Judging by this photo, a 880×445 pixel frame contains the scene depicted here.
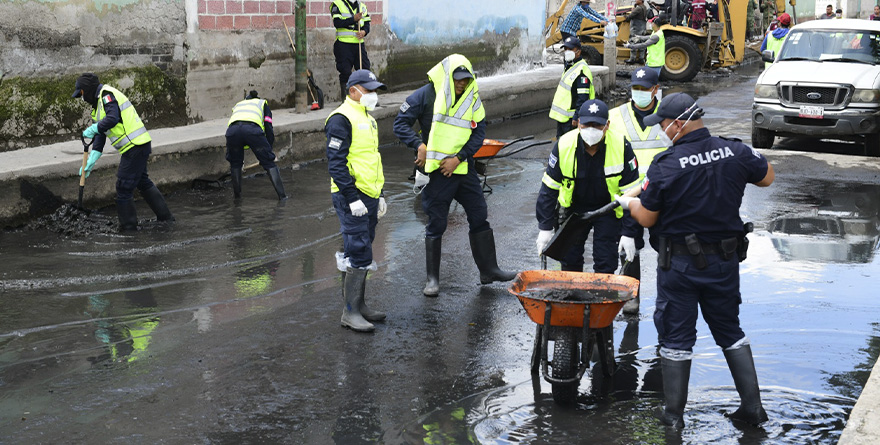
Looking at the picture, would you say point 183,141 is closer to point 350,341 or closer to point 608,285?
point 350,341

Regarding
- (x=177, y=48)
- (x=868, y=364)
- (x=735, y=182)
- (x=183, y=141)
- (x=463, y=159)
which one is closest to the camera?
(x=735, y=182)

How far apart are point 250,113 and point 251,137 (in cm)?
29

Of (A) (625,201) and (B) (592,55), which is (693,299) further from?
(B) (592,55)

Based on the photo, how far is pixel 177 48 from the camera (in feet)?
46.4

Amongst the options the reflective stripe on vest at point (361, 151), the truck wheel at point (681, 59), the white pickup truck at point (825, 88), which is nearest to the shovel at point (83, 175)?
the reflective stripe on vest at point (361, 151)

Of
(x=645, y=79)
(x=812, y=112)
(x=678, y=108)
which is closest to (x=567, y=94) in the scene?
(x=645, y=79)

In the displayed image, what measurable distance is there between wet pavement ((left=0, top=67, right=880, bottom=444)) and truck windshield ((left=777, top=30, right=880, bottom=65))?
15.7 ft

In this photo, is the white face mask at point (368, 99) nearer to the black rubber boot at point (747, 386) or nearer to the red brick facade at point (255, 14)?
the black rubber boot at point (747, 386)

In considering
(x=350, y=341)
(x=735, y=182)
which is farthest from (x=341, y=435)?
(x=735, y=182)

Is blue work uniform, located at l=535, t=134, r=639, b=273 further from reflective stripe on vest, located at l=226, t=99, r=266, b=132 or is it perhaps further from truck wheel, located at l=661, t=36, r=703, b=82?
truck wheel, located at l=661, t=36, r=703, b=82

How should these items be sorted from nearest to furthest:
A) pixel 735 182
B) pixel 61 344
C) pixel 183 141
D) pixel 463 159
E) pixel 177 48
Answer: pixel 735 182 → pixel 61 344 → pixel 463 159 → pixel 183 141 → pixel 177 48

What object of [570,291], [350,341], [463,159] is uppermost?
[463,159]

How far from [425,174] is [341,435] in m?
3.41

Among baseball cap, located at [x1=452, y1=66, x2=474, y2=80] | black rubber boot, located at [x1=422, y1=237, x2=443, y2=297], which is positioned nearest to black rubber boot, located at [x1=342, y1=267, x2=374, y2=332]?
black rubber boot, located at [x1=422, y1=237, x2=443, y2=297]
